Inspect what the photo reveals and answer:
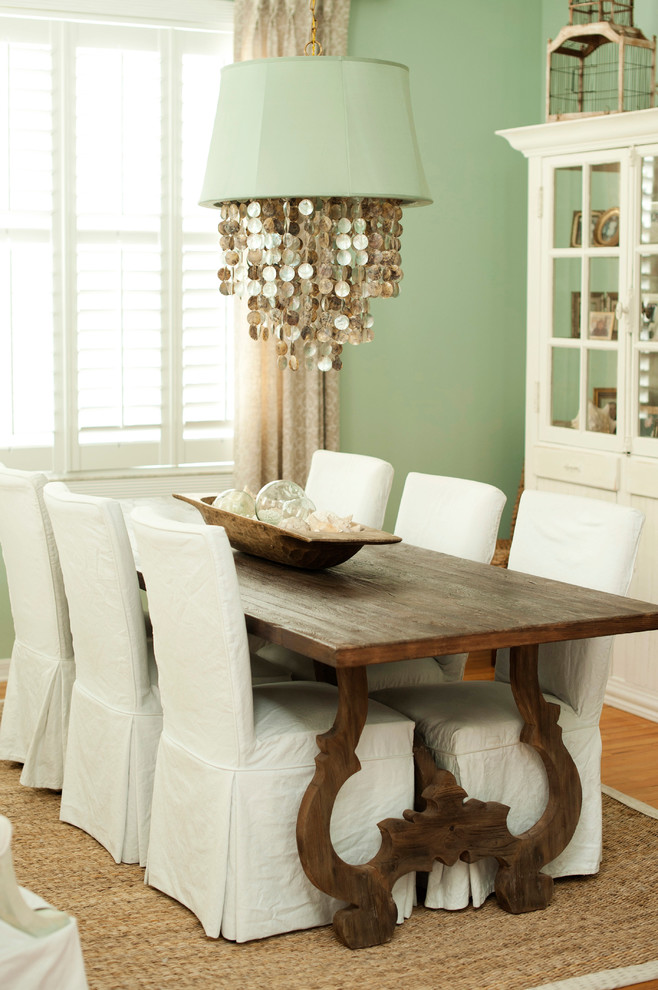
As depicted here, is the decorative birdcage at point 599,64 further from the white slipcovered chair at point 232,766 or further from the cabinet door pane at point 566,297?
the white slipcovered chair at point 232,766

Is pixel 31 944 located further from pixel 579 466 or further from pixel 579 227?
pixel 579 227

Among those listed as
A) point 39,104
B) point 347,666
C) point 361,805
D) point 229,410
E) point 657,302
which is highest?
point 39,104

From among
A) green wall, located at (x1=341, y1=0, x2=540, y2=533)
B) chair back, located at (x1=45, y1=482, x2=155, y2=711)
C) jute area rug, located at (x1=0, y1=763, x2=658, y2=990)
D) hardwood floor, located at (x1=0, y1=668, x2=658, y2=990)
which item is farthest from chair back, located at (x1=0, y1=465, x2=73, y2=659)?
green wall, located at (x1=341, y1=0, x2=540, y2=533)

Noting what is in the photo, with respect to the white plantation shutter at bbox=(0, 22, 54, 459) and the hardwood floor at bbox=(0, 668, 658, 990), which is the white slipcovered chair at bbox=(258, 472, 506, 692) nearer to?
the hardwood floor at bbox=(0, 668, 658, 990)

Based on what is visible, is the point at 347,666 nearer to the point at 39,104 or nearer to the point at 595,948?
the point at 595,948

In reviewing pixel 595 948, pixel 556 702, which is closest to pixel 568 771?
pixel 556 702

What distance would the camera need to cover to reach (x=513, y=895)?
2.77 metres

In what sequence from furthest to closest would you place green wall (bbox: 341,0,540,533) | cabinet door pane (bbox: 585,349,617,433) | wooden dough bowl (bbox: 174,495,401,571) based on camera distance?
green wall (bbox: 341,0,540,533) → cabinet door pane (bbox: 585,349,617,433) → wooden dough bowl (bbox: 174,495,401,571)

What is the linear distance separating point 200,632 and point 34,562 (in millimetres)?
1009

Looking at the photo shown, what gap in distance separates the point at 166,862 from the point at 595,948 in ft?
3.24

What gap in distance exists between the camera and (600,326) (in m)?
4.44

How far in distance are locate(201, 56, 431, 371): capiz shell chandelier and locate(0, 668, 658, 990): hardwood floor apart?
1.65m

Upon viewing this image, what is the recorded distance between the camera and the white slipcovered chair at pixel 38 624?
3375 mm

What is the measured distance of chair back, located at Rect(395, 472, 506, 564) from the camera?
11.5ft
